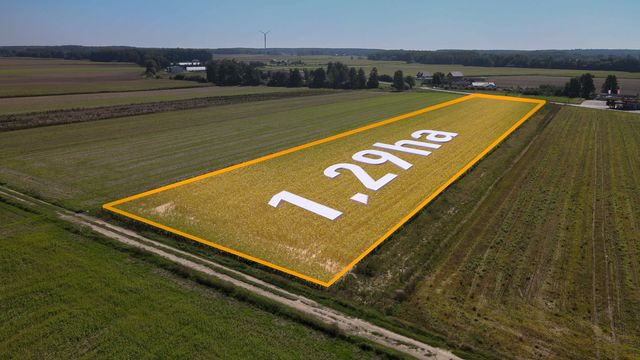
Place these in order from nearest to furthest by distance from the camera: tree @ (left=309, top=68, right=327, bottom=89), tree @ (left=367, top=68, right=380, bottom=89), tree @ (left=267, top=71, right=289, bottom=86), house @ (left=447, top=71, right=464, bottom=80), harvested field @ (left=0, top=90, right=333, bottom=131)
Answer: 1. harvested field @ (left=0, top=90, right=333, bottom=131)
2. tree @ (left=367, top=68, right=380, bottom=89)
3. tree @ (left=309, top=68, right=327, bottom=89)
4. tree @ (left=267, top=71, right=289, bottom=86)
5. house @ (left=447, top=71, right=464, bottom=80)

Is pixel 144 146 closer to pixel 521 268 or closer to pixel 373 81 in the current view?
pixel 521 268

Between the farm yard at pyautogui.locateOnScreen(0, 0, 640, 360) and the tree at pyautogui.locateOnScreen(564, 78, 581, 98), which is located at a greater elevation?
the tree at pyautogui.locateOnScreen(564, 78, 581, 98)

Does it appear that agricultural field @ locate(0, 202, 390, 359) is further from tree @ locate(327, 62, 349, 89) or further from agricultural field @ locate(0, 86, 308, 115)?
tree @ locate(327, 62, 349, 89)

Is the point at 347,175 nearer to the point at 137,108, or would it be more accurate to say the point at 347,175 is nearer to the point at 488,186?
the point at 488,186

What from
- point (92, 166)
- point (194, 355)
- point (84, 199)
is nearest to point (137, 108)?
point (92, 166)

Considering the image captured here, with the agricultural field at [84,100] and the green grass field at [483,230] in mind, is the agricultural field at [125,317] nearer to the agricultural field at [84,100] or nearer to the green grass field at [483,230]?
the green grass field at [483,230]


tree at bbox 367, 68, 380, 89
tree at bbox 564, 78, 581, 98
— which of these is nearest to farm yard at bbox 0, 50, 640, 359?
tree at bbox 564, 78, 581, 98
